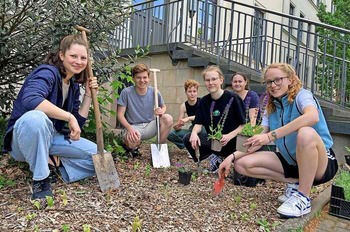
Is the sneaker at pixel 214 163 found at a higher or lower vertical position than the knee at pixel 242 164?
lower

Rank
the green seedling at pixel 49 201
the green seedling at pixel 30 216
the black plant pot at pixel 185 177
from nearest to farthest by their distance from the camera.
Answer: the green seedling at pixel 30 216 → the green seedling at pixel 49 201 → the black plant pot at pixel 185 177

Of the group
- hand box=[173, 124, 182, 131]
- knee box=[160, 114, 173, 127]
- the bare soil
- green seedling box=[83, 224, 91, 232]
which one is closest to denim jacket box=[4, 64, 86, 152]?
the bare soil

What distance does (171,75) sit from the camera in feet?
21.3

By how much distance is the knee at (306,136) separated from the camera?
8.05ft

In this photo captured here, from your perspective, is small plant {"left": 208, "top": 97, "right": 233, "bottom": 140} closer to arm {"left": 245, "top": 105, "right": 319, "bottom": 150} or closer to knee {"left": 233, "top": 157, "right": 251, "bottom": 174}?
knee {"left": 233, "top": 157, "right": 251, "bottom": 174}

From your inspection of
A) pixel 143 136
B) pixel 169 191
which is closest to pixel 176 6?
pixel 143 136

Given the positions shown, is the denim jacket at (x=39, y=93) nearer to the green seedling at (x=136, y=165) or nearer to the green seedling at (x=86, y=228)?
the green seedling at (x=86, y=228)

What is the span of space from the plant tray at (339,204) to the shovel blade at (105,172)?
5.66 ft

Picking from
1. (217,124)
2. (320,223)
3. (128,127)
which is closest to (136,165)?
(128,127)

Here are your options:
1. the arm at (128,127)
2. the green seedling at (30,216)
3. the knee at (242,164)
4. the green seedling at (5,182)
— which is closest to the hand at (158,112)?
the arm at (128,127)

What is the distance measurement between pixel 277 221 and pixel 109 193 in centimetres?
126

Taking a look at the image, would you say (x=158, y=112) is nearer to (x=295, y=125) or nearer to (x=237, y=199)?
(x=237, y=199)

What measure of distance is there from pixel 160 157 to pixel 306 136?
74.5 inches

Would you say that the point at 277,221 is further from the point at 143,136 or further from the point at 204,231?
the point at 143,136
